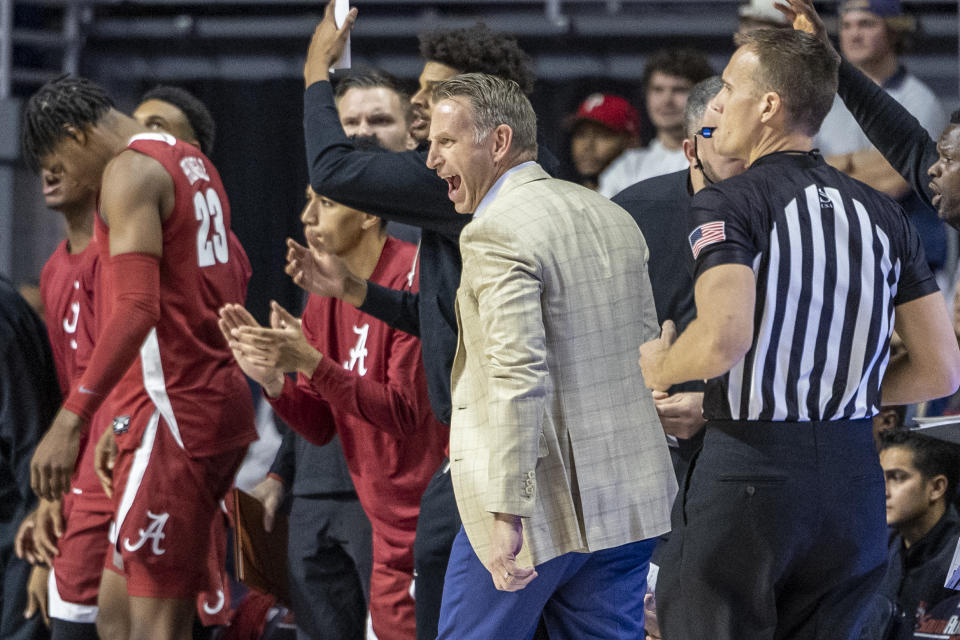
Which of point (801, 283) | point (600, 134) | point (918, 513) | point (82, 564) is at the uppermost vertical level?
point (600, 134)

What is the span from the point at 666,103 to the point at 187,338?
225 cm

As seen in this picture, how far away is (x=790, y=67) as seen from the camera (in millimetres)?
2367

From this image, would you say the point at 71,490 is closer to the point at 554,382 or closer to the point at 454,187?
the point at 454,187

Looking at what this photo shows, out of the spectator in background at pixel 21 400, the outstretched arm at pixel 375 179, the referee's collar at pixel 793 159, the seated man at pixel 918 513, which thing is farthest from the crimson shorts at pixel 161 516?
the seated man at pixel 918 513

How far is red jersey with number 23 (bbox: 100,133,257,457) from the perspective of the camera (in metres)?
3.52

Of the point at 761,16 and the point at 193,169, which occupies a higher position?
the point at 761,16

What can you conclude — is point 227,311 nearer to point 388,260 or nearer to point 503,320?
point 388,260

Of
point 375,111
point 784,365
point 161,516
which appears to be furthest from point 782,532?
point 375,111

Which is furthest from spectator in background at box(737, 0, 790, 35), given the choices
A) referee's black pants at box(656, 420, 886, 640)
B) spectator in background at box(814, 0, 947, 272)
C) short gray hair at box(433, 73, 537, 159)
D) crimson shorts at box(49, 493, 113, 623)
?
crimson shorts at box(49, 493, 113, 623)

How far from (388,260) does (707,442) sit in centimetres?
144

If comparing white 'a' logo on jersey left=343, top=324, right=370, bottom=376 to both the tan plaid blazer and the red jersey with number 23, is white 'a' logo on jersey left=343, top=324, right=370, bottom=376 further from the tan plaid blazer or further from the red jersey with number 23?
the tan plaid blazer

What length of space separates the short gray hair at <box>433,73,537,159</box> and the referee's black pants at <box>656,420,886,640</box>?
692mm

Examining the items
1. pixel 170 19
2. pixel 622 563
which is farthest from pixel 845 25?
pixel 170 19

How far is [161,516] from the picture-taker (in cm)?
346
